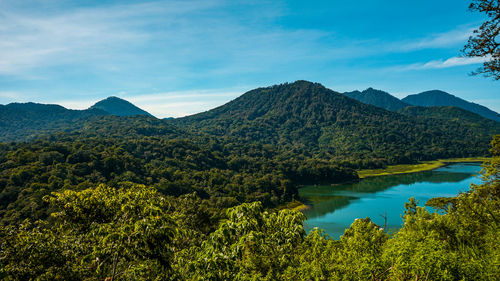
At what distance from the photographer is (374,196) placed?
65500 mm

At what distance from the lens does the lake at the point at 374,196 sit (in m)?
45.8

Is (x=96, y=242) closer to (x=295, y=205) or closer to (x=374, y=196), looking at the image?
(x=295, y=205)

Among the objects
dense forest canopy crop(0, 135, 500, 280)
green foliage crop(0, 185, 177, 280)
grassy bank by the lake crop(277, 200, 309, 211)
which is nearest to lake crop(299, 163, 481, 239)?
grassy bank by the lake crop(277, 200, 309, 211)

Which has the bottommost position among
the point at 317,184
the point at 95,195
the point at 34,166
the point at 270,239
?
the point at 317,184

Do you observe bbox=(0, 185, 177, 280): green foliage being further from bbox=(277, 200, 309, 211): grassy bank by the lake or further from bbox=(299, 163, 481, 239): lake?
bbox=(277, 200, 309, 211): grassy bank by the lake

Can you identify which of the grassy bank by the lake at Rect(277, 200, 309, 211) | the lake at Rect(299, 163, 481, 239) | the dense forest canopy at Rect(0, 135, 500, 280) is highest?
the dense forest canopy at Rect(0, 135, 500, 280)

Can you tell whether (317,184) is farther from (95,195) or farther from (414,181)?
(95,195)

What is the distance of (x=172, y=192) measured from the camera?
66938 millimetres

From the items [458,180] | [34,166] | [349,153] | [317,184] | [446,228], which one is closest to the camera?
[446,228]

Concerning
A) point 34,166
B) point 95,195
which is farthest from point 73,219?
point 34,166

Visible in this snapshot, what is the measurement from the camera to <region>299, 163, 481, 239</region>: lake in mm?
45750

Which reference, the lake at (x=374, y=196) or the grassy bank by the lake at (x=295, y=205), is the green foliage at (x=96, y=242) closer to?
the lake at (x=374, y=196)

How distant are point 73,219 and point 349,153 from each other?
161 metres

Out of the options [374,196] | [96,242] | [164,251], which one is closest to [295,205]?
[374,196]
